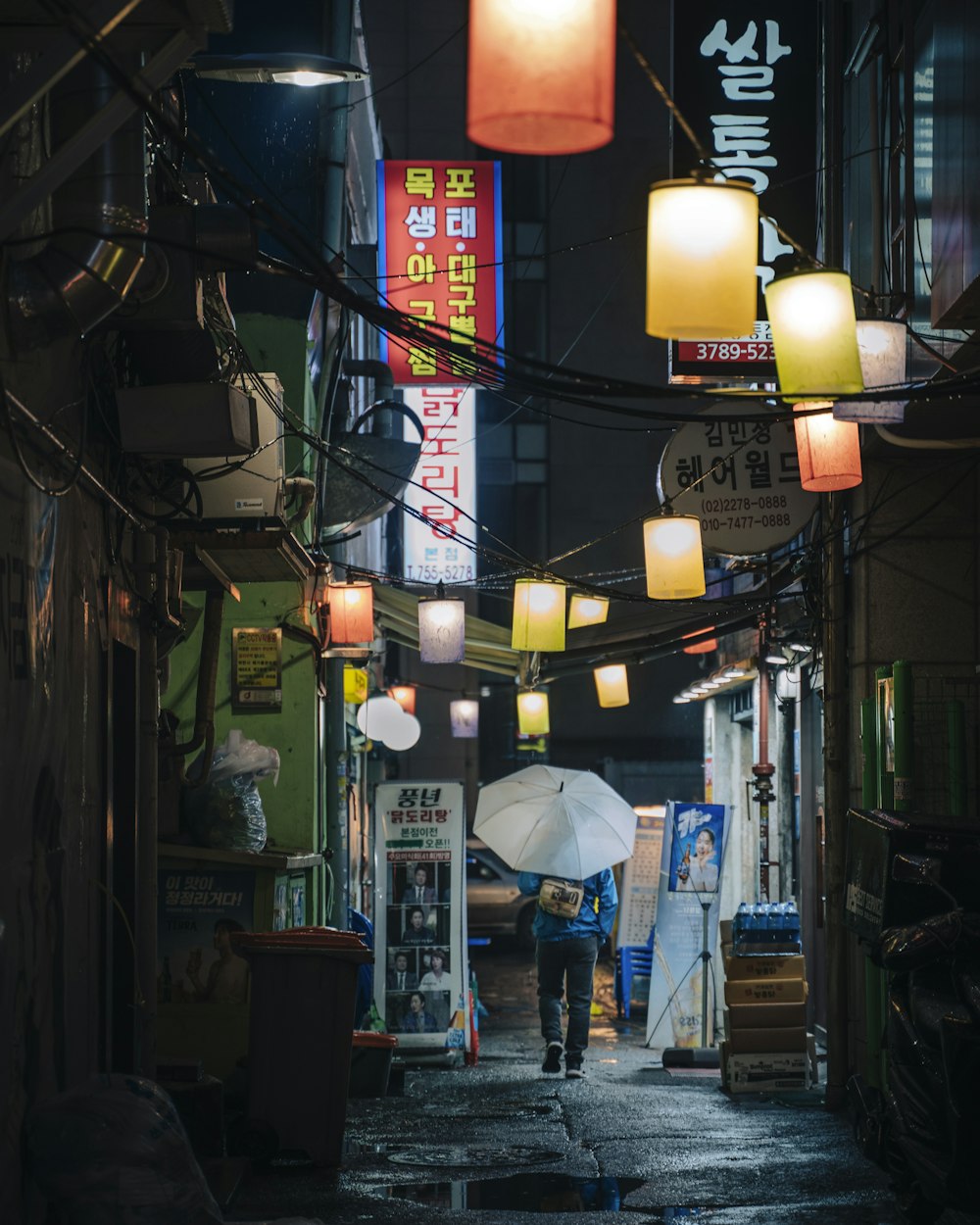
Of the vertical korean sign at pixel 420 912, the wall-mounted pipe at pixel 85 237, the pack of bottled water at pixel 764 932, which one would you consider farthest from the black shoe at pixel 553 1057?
the wall-mounted pipe at pixel 85 237

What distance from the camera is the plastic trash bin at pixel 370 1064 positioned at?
1276cm

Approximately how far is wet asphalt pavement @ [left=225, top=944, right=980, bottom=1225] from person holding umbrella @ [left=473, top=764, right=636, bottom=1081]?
585 mm

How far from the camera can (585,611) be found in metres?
21.2

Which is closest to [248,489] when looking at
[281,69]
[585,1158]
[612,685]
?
[281,69]

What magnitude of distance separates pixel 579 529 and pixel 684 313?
102 ft

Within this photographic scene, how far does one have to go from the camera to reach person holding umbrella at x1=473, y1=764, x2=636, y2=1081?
14961 millimetres

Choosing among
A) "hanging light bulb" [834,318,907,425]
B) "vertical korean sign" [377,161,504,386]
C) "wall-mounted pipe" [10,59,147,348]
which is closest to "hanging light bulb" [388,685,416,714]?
"vertical korean sign" [377,161,504,386]

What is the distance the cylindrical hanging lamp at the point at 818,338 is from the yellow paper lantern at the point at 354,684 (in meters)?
11.9

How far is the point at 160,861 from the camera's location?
39.4 ft

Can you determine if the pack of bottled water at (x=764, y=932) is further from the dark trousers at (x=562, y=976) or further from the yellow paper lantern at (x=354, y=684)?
the yellow paper lantern at (x=354, y=684)

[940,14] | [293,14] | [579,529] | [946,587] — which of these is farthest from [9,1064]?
[579,529]

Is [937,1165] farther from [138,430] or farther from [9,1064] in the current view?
[138,430]

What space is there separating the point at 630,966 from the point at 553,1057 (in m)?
5.16

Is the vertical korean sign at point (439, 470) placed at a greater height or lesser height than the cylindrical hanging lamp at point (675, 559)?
greater
